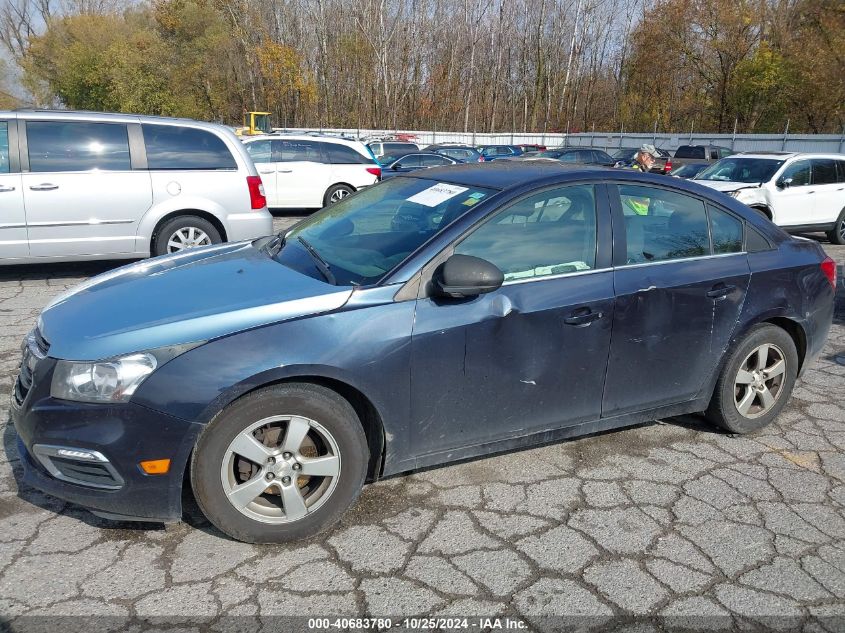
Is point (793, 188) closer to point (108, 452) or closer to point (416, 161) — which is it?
point (416, 161)

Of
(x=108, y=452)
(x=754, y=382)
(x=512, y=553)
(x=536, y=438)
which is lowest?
(x=512, y=553)

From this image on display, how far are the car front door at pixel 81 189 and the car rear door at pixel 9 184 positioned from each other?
67mm

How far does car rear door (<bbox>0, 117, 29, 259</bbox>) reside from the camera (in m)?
7.00

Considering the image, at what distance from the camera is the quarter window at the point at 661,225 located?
373 centimetres

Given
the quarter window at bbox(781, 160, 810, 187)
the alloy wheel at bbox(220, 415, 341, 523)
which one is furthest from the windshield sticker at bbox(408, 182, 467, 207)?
the quarter window at bbox(781, 160, 810, 187)

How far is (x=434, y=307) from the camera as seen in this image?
3.13 meters

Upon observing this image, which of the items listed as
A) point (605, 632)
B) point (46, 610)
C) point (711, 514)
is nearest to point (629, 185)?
point (711, 514)

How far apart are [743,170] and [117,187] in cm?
1043

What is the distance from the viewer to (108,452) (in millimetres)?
2725

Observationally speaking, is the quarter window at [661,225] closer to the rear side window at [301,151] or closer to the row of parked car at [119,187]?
the row of parked car at [119,187]

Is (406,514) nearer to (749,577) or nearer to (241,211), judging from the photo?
(749,577)

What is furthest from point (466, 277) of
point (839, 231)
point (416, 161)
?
point (416, 161)

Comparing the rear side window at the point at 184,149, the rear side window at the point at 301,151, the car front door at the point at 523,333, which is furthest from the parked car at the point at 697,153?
the car front door at the point at 523,333

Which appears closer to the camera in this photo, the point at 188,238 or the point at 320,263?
the point at 320,263
